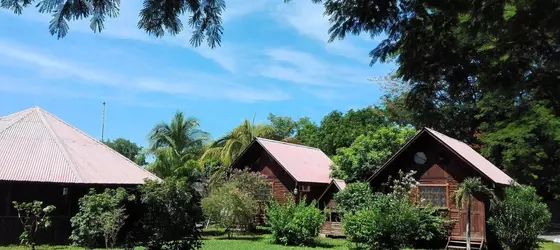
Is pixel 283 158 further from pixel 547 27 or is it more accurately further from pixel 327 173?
pixel 547 27

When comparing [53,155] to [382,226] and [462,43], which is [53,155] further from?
[462,43]

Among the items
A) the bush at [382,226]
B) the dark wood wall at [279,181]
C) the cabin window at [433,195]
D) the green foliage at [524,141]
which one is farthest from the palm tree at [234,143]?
the bush at [382,226]

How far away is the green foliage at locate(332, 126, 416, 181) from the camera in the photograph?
25.6 metres

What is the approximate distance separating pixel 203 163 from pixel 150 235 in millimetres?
23000

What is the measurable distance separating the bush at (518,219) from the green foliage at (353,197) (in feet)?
17.1

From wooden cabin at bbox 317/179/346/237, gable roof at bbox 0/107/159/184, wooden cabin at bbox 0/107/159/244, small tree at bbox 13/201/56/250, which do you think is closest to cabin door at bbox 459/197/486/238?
wooden cabin at bbox 317/179/346/237

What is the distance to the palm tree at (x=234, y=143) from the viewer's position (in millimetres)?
32812

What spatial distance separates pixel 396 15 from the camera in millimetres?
5453

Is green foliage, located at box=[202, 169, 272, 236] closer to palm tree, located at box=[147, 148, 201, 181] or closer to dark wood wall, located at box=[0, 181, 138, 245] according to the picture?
palm tree, located at box=[147, 148, 201, 181]

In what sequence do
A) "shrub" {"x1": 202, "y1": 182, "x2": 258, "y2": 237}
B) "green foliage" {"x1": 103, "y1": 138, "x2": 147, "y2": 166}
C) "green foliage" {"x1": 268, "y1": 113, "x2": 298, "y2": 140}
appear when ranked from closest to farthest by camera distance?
"shrub" {"x1": 202, "y1": 182, "x2": 258, "y2": 237}
"green foliage" {"x1": 268, "y1": 113, "x2": 298, "y2": 140}
"green foliage" {"x1": 103, "y1": 138, "x2": 147, "y2": 166}

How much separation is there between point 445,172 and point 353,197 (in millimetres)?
4142

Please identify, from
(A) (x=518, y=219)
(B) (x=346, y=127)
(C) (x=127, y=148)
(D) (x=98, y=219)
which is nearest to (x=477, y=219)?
(A) (x=518, y=219)

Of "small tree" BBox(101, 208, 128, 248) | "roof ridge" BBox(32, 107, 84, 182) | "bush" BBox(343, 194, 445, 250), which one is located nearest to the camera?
"bush" BBox(343, 194, 445, 250)

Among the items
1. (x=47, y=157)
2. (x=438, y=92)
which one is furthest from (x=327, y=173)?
(x=438, y=92)
